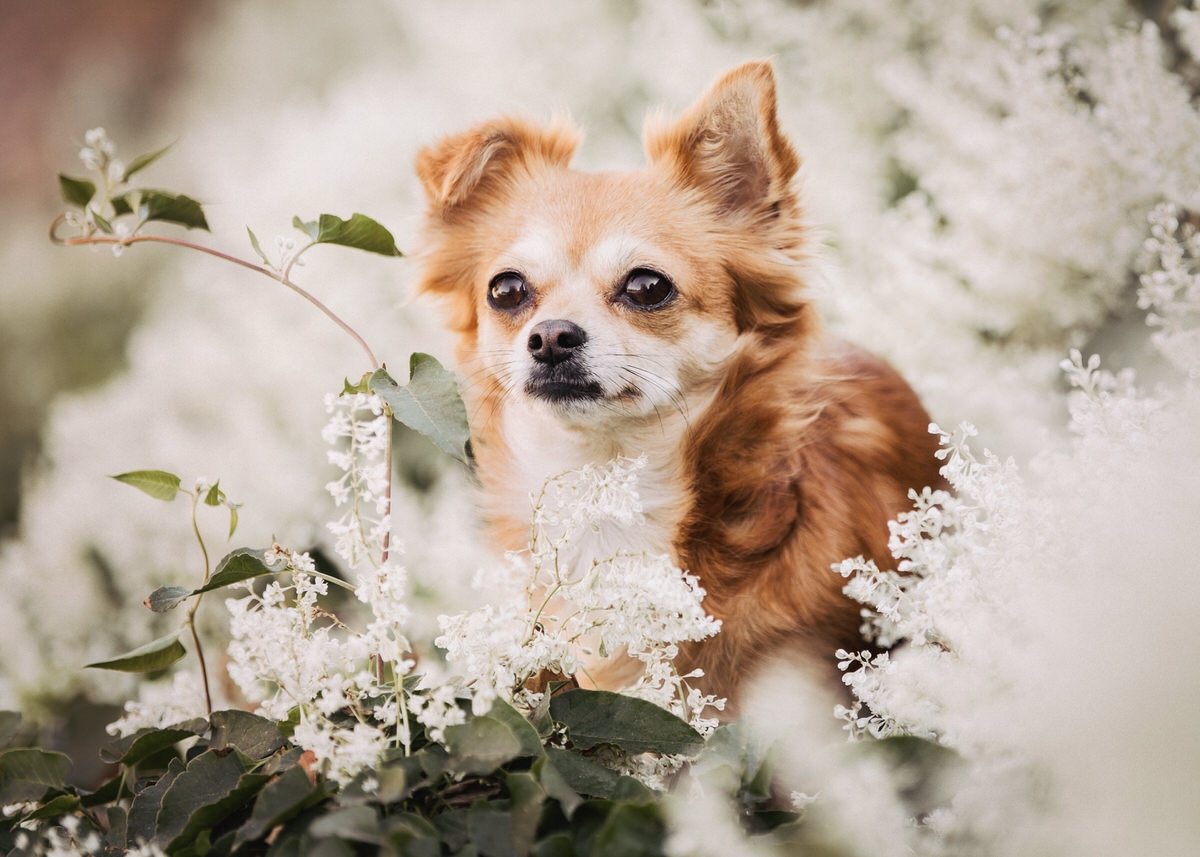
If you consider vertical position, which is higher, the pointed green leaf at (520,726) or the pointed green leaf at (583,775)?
the pointed green leaf at (520,726)

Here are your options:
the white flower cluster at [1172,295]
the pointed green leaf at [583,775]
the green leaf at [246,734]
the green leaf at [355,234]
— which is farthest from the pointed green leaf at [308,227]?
the white flower cluster at [1172,295]

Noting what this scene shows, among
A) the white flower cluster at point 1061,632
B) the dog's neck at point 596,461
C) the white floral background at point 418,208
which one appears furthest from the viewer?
the white floral background at point 418,208

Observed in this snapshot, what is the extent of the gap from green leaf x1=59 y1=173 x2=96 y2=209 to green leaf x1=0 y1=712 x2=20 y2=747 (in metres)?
0.60

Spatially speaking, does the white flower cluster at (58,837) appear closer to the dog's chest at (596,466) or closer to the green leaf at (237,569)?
Answer: the green leaf at (237,569)

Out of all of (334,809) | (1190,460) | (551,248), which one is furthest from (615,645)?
(551,248)

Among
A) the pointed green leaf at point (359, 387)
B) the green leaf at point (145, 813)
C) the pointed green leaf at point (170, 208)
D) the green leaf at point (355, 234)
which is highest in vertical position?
the green leaf at point (355, 234)

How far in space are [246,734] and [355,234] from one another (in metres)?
0.55

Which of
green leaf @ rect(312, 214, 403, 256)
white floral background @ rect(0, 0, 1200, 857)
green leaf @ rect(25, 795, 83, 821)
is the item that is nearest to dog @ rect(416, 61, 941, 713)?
white floral background @ rect(0, 0, 1200, 857)

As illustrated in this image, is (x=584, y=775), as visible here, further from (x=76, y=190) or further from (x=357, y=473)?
(x=76, y=190)

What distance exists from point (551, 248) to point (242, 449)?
115 cm

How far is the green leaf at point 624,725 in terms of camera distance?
33.4 inches

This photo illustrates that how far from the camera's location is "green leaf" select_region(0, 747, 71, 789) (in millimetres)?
918

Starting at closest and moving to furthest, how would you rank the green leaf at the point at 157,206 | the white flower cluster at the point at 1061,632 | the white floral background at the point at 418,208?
the white flower cluster at the point at 1061,632 → the green leaf at the point at 157,206 → the white floral background at the point at 418,208

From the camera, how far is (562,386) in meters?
1.27
